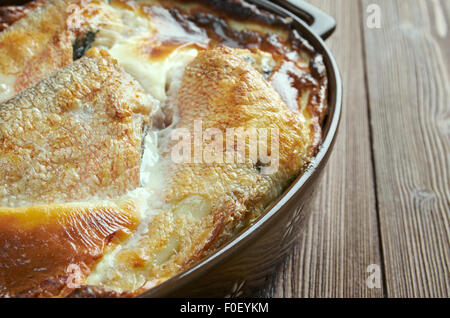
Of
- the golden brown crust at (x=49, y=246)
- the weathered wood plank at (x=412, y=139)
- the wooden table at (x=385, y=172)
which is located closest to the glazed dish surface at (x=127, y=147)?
the golden brown crust at (x=49, y=246)

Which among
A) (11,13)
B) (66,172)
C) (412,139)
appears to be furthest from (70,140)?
(412,139)

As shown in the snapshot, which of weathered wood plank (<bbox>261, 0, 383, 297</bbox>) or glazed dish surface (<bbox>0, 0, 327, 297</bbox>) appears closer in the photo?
glazed dish surface (<bbox>0, 0, 327, 297</bbox>)

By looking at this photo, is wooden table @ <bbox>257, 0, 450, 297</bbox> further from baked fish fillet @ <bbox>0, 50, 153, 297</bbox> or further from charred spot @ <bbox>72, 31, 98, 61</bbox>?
charred spot @ <bbox>72, 31, 98, 61</bbox>

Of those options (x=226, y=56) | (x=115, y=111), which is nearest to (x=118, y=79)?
(x=115, y=111)

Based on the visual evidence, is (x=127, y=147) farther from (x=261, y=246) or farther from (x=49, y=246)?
(x=261, y=246)

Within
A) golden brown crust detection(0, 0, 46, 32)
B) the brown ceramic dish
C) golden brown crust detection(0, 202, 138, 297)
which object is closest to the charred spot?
golden brown crust detection(0, 0, 46, 32)

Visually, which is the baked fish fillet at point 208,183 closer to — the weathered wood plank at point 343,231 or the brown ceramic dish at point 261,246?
the brown ceramic dish at point 261,246

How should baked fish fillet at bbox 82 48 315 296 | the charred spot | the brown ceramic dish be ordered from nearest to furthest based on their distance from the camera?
1. the brown ceramic dish
2. baked fish fillet at bbox 82 48 315 296
3. the charred spot
